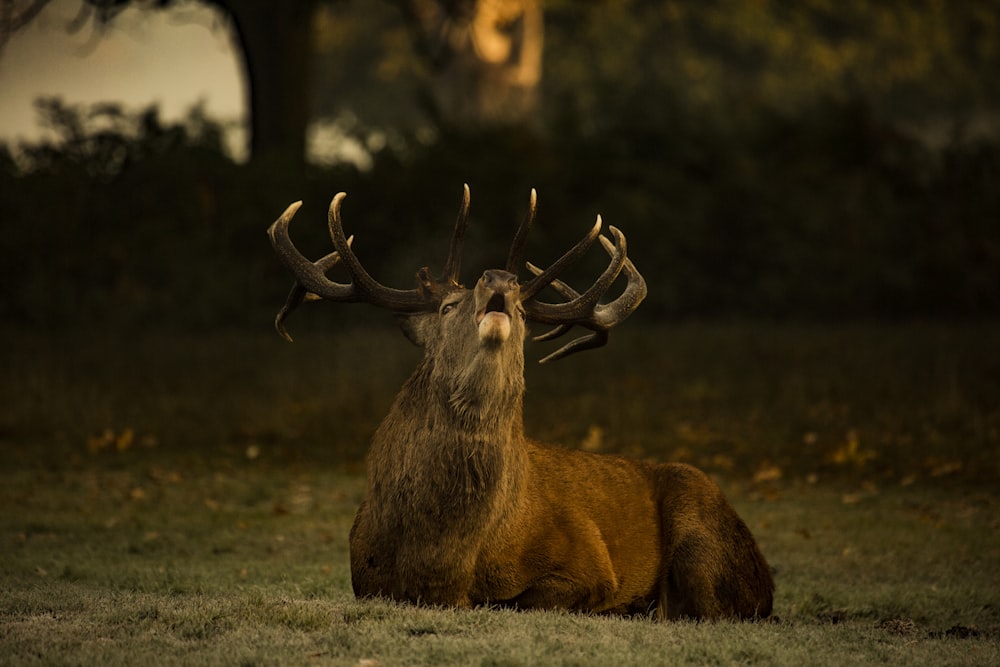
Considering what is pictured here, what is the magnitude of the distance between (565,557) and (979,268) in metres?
17.1

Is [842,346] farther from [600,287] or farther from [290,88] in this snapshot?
[600,287]

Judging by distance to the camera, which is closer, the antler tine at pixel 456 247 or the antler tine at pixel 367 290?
the antler tine at pixel 456 247

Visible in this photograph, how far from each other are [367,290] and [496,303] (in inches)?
50.1

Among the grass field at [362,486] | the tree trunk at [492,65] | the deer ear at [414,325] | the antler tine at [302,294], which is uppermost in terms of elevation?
the tree trunk at [492,65]

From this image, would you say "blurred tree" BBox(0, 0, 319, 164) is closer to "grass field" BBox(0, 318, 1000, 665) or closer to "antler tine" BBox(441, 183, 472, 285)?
"grass field" BBox(0, 318, 1000, 665)

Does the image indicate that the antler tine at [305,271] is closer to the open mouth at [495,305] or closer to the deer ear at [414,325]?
the deer ear at [414,325]

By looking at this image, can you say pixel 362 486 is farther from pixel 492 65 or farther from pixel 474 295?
pixel 492 65

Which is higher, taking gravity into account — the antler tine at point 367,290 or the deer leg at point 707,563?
the antler tine at point 367,290

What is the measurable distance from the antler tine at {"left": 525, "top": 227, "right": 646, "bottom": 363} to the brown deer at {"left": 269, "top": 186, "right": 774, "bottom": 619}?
0.5 inches

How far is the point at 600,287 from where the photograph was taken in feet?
30.8

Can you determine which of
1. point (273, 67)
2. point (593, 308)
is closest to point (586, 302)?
point (593, 308)

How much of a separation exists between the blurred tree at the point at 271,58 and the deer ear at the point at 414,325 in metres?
18.9

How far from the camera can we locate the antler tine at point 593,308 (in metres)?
9.36

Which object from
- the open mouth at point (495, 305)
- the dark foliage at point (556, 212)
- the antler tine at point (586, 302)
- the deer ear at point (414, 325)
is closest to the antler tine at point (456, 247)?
the deer ear at point (414, 325)
